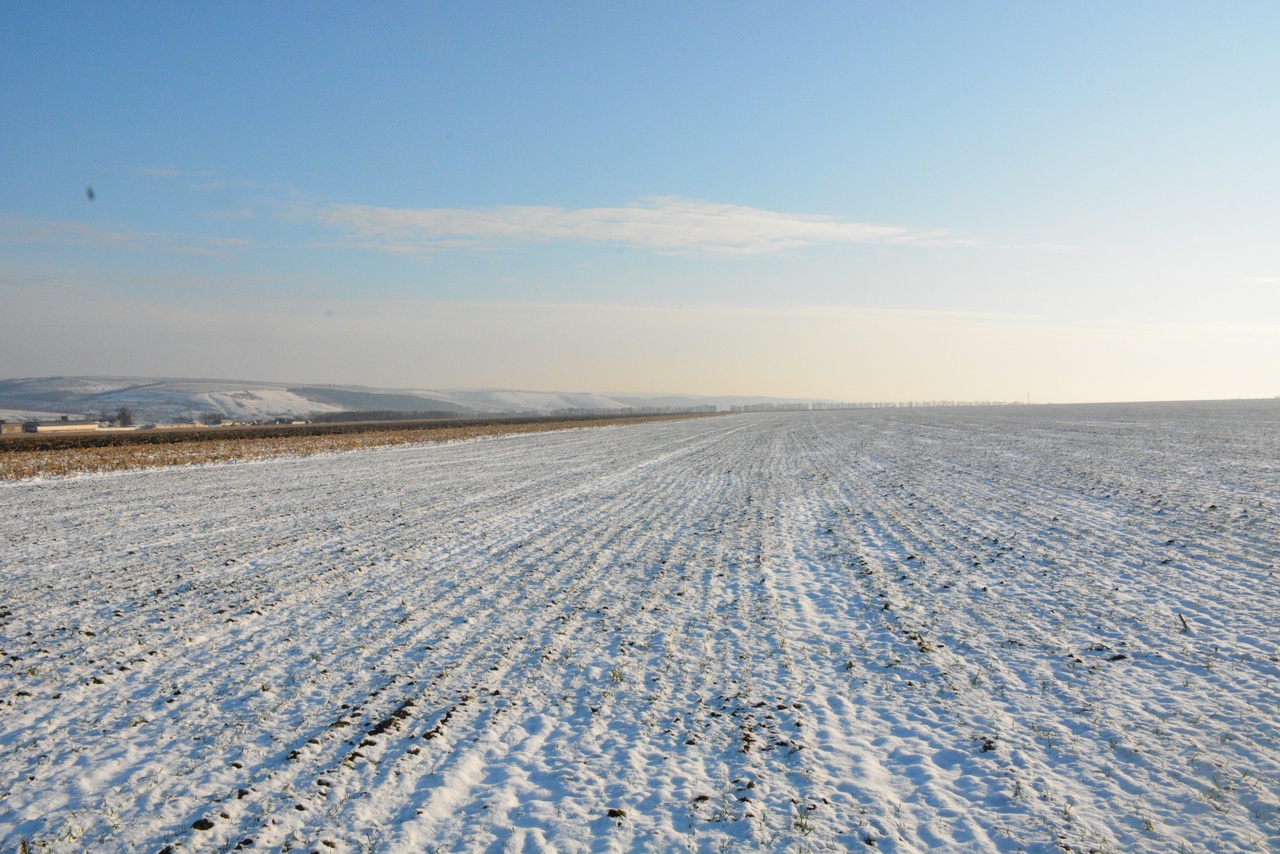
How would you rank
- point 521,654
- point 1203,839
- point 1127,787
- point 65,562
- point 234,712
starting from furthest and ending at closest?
1. point 65,562
2. point 521,654
3. point 234,712
4. point 1127,787
5. point 1203,839

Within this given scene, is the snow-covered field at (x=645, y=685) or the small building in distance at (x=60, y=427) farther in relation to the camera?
the small building in distance at (x=60, y=427)

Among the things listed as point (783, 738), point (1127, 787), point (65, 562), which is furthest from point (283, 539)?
point (1127, 787)

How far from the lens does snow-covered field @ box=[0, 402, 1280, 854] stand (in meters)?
4.41

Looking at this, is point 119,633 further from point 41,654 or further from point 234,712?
point 234,712

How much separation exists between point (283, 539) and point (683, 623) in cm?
879

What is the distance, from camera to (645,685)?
6.39 m

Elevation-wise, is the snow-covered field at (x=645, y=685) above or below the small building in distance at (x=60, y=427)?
above

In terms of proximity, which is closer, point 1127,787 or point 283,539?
point 1127,787

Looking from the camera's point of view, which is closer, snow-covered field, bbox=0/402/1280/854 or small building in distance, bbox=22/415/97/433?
snow-covered field, bbox=0/402/1280/854

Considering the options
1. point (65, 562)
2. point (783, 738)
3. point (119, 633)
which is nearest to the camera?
point (783, 738)

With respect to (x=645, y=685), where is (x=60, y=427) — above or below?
below

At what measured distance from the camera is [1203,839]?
4.18 meters

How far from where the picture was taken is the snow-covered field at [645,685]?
4.41m

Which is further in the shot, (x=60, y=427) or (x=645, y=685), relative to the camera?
(x=60, y=427)
